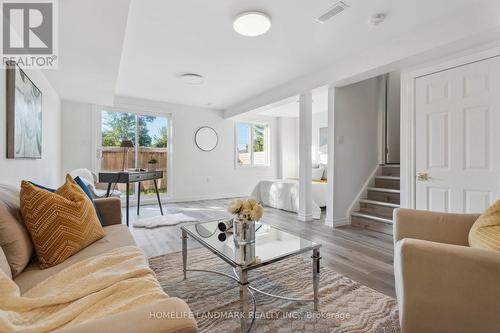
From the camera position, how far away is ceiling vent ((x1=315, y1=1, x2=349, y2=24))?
2064mm

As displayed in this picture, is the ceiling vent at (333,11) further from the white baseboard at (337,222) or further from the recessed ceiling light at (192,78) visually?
the white baseboard at (337,222)

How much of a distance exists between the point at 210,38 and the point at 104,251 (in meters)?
2.31

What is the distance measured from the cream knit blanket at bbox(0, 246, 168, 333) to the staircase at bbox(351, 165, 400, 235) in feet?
10.5

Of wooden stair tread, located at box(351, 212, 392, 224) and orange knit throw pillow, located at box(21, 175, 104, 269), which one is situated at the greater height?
orange knit throw pillow, located at box(21, 175, 104, 269)

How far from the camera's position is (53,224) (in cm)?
128

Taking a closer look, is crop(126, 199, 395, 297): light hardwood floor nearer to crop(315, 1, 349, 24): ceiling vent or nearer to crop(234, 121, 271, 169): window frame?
crop(315, 1, 349, 24): ceiling vent

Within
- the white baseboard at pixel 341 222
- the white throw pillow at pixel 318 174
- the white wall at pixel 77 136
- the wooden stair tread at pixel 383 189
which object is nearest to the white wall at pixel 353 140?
the white baseboard at pixel 341 222

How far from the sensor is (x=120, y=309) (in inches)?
32.9

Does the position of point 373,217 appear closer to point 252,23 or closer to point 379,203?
point 379,203

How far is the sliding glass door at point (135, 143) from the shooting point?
4.92 metres

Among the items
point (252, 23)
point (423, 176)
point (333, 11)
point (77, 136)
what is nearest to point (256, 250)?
point (252, 23)

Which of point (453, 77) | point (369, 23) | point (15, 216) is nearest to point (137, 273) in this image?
point (15, 216)

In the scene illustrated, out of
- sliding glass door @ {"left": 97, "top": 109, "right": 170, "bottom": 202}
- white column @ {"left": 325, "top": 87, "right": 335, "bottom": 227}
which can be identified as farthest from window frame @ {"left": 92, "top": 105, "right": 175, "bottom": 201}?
white column @ {"left": 325, "top": 87, "right": 335, "bottom": 227}

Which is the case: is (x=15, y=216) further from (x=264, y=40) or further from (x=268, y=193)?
(x=268, y=193)
